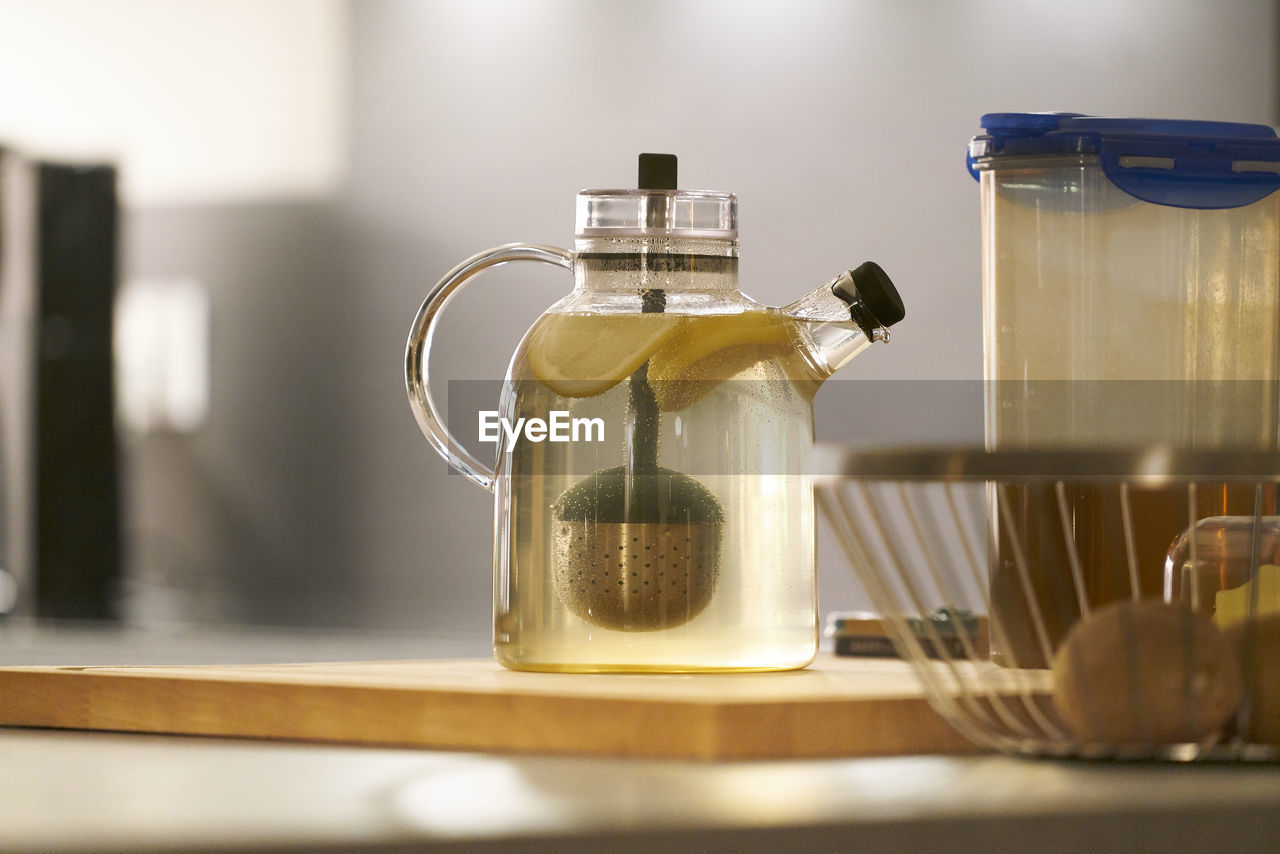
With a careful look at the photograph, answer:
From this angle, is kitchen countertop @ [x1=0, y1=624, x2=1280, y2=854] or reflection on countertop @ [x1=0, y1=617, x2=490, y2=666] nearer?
kitchen countertop @ [x1=0, y1=624, x2=1280, y2=854]

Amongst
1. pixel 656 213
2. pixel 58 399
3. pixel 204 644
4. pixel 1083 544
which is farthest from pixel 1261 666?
pixel 58 399

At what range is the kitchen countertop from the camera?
1.01 feet

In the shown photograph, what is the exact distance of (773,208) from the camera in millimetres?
1831

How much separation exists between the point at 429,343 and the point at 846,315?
0.60 feet

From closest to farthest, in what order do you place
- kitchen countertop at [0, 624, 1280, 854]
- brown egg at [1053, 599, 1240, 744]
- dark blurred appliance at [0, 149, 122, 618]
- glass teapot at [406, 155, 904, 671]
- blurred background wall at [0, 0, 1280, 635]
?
1. kitchen countertop at [0, 624, 1280, 854]
2. brown egg at [1053, 599, 1240, 744]
3. glass teapot at [406, 155, 904, 671]
4. blurred background wall at [0, 0, 1280, 635]
5. dark blurred appliance at [0, 149, 122, 618]

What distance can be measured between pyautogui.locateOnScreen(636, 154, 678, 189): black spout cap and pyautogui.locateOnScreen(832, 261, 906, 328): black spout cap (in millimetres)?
84

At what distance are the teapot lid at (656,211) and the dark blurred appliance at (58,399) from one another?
64.1 inches

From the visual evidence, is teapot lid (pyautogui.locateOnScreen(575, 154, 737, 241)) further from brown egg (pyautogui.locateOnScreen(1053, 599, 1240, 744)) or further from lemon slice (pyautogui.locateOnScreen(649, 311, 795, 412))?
brown egg (pyautogui.locateOnScreen(1053, 599, 1240, 744))

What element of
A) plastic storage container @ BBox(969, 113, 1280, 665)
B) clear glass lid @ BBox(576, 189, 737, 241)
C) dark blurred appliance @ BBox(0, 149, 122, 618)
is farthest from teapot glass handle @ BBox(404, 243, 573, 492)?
dark blurred appliance @ BBox(0, 149, 122, 618)

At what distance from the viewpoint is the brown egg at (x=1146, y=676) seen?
1.34 ft

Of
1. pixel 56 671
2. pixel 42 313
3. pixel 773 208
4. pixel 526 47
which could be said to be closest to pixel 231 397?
pixel 42 313

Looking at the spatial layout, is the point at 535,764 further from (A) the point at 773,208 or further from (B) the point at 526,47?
(B) the point at 526,47

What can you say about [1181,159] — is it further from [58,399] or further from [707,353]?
[58,399]

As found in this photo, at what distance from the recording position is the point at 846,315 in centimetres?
64
